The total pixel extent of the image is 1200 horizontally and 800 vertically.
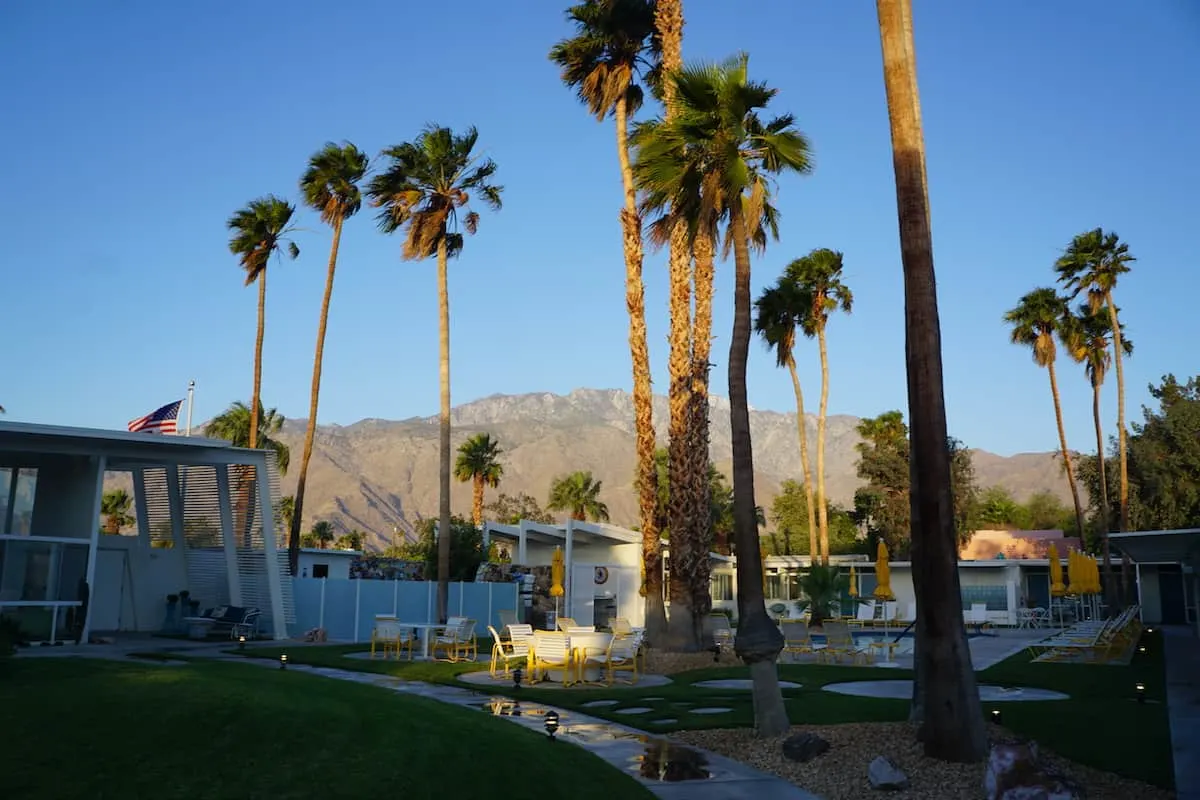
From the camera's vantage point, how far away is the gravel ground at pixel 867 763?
7.65 meters

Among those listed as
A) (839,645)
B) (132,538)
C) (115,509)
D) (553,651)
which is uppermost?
(115,509)

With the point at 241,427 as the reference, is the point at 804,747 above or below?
below

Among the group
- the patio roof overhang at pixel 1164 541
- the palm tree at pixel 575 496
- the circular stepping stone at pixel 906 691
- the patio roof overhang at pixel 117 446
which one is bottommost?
the circular stepping stone at pixel 906 691

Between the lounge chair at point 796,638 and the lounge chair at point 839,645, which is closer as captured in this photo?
the lounge chair at point 839,645

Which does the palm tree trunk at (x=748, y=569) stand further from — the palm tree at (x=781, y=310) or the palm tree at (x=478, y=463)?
the palm tree at (x=478, y=463)

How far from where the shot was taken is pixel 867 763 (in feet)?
28.0

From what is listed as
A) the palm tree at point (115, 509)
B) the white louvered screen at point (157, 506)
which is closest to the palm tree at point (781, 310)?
the white louvered screen at point (157, 506)

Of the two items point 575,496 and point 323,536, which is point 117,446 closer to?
point 575,496

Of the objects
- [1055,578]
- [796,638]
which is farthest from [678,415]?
[1055,578]

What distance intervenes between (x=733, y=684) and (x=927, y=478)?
7809 millimetres

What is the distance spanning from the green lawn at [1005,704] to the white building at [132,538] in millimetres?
4575

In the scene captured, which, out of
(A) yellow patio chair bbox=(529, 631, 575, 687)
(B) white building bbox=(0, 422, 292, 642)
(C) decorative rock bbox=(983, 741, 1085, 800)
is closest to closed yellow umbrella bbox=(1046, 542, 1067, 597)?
(A) yellow patio chair bbox=(529, 631, 575, 687)

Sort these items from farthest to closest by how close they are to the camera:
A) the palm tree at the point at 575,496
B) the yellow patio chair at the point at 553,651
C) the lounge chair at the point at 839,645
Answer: the palm tree at the point at 575,496 → the lounge chair at the point at 839,645 → the yellow patio chair at the point at 553,651

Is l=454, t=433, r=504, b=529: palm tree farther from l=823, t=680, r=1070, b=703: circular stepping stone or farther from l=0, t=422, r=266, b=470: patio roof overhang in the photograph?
l=823, t=680, r=1070, b=703: circular stepping stone
